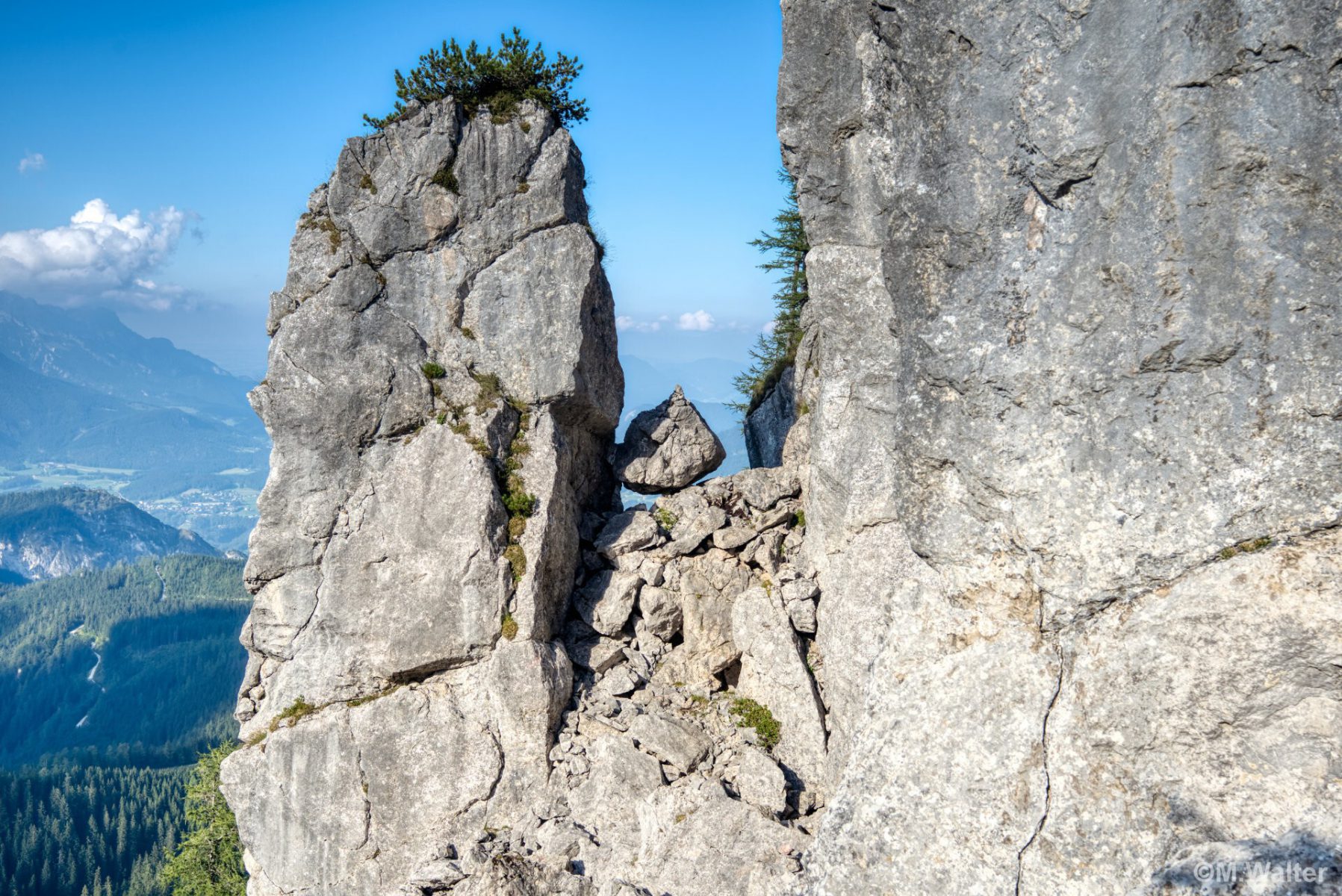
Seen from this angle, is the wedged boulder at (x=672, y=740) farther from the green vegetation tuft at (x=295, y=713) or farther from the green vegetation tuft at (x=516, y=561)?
the green vegetation tuft at (x=295, y=713)

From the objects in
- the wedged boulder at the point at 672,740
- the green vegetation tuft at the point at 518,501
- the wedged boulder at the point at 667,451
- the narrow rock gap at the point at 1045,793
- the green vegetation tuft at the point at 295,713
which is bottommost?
the wedged boulder at the point at 672,740

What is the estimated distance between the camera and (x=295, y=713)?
25.9 m

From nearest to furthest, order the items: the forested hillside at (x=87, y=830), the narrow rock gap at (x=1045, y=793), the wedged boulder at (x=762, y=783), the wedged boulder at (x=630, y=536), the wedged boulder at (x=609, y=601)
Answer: the narrow rock gap at (x=1045, y=793) < the wedged boulder at (x=762, y=783) < the wedged boulder at (x=609, y=601) < the wedged boulder at (x=630, y=536) < the forested hillside at (x=87, y=830)

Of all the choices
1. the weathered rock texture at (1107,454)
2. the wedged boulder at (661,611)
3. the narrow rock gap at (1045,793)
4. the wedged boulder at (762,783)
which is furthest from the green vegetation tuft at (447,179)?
the narrow rock gap at (1045,793)

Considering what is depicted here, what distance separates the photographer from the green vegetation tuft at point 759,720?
78.5ft

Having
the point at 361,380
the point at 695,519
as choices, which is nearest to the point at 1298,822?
the point at 695,519

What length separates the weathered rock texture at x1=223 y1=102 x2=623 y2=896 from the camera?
25016mm

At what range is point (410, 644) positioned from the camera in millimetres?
25328

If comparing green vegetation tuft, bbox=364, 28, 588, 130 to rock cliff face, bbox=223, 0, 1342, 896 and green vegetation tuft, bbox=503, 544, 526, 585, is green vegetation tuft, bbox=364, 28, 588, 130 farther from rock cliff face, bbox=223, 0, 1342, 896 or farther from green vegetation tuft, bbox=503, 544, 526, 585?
green vegetation tuft, bbox=503, 544, 526, 585

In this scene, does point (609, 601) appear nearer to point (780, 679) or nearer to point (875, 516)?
point (780, 679)

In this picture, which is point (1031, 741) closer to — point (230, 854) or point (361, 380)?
point (361, 380)

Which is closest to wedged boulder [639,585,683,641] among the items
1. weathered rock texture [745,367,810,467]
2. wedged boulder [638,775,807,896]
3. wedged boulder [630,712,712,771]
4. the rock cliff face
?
the rock cliff face

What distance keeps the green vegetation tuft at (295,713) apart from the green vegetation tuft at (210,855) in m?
18.6

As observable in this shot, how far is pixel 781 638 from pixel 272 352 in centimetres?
1749
